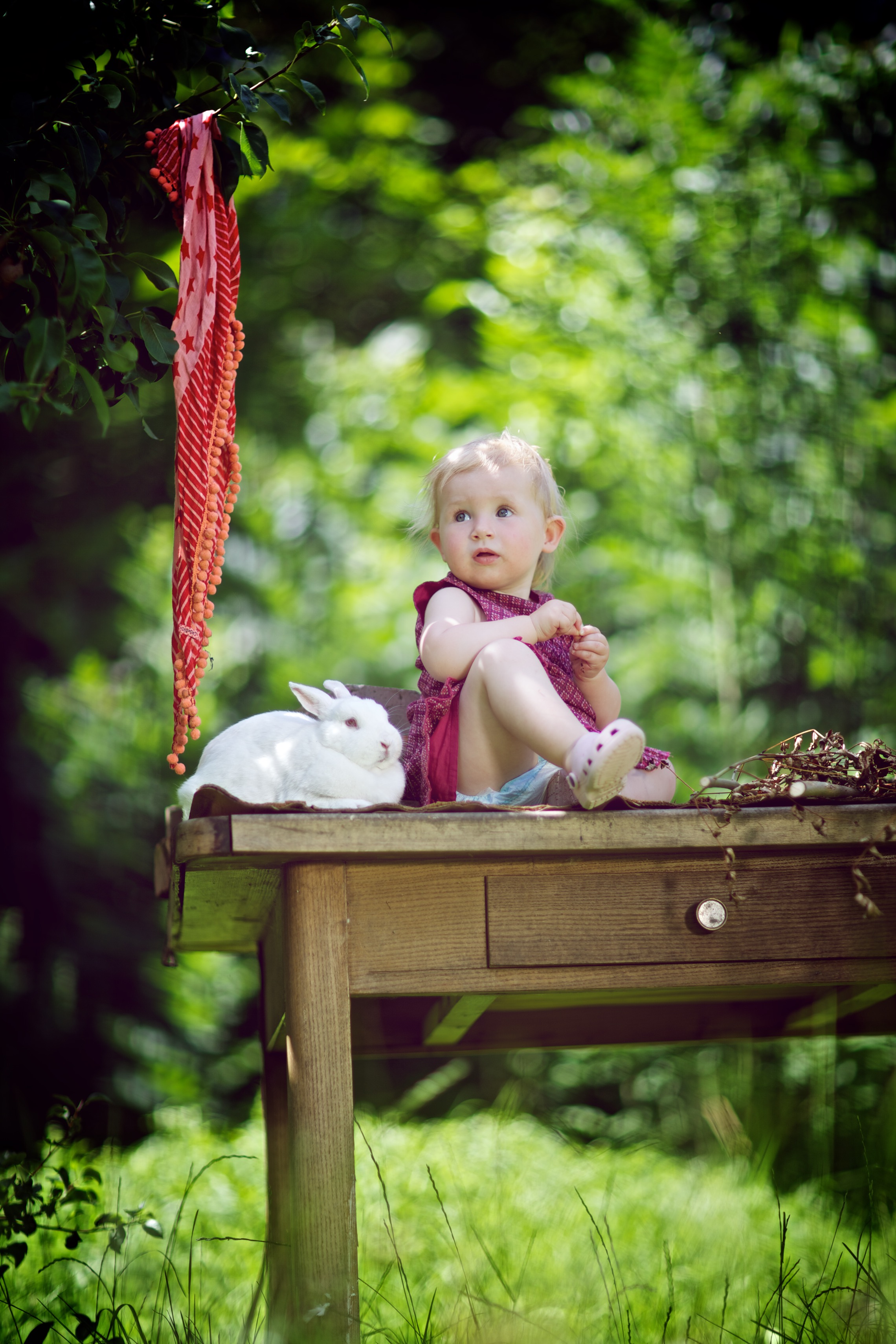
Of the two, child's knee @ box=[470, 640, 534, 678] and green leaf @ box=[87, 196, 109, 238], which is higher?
green leaf @ box=[87, 196, 109, 238]

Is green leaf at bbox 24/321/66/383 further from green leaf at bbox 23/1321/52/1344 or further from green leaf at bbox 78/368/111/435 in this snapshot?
green leaf at bbox 23/1321/52/1344

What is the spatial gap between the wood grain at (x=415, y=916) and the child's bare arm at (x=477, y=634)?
371 mm

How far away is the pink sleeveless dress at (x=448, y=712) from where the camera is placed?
185 centimetres

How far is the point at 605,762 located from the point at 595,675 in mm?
499

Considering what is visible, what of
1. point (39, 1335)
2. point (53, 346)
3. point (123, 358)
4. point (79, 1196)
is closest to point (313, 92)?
point (123, 358)

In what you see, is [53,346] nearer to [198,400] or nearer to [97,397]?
[97,397]

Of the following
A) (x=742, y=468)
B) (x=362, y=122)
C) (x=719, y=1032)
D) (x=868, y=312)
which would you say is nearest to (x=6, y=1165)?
(x=719, y=1032)

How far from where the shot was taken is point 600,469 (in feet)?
16.0

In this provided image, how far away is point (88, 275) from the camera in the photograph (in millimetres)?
1330

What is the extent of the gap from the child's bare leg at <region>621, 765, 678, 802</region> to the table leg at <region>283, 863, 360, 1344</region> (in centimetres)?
55

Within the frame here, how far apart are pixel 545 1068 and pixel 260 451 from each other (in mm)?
3060

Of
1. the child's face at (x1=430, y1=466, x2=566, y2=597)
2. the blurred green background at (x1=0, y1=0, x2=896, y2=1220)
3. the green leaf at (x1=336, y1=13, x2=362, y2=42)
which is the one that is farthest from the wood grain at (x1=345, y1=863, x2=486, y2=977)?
the blurred green background at (x1=0, y1=0, x2=896, y2=1220)

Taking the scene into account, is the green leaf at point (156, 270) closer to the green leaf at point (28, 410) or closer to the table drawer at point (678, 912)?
the green leaf at point (28, 410)

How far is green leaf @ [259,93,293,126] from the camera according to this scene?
1.60m
